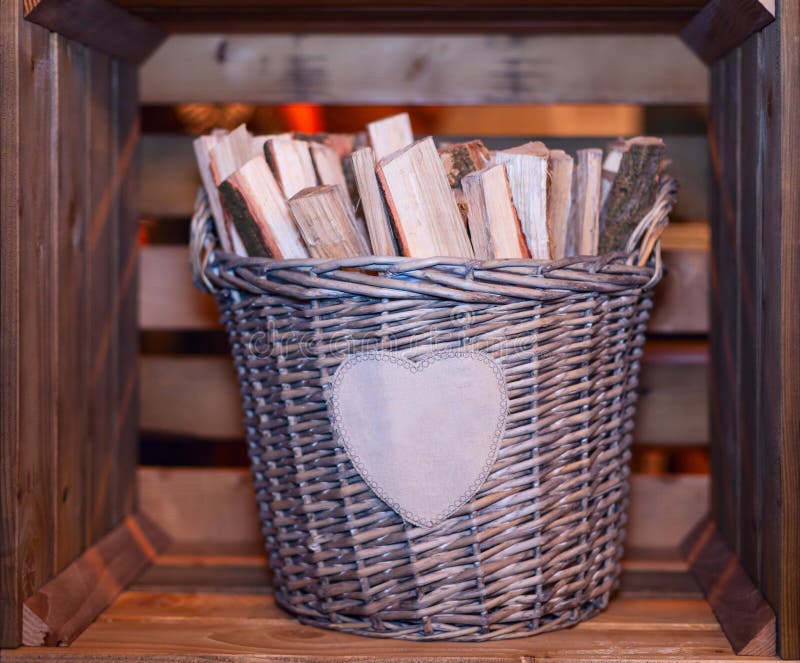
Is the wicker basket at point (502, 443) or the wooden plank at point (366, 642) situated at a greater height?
the wicker basket at point (502, 443)

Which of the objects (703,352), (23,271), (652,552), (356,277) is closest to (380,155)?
(356,277)

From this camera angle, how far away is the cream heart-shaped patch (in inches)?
32.1

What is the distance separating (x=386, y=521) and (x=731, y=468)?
1.53ft

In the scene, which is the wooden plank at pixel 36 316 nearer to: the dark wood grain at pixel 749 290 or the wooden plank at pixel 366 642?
the wooden plank at pixel 366 642

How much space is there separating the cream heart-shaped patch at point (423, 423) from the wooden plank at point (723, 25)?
45 centimetres

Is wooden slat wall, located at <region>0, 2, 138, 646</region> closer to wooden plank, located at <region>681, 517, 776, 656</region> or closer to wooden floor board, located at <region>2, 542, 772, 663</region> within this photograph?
wooden floor board, located at <region>2, 542, 772, 663</region>

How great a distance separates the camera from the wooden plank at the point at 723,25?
870 millimetres

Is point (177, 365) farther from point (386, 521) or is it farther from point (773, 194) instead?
point (773, 194)

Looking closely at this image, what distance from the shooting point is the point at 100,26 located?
1008 mm

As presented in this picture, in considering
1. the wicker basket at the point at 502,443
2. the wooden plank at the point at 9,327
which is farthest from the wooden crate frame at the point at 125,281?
the wicker basket at the point at 502,443

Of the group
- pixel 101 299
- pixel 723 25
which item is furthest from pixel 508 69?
pixel 101 299

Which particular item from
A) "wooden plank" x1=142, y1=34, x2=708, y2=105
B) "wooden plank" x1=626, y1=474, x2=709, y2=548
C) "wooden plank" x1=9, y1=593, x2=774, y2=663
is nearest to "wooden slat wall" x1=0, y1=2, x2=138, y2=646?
"wooden plank" x1=9, y1=593, x2=774, y2=663

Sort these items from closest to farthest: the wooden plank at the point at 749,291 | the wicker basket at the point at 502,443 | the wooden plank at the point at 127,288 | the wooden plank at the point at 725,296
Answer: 1. the wicker basket at the point at 502,443
2. the wooden plank at the point at 749,291
3. the wooden plank at the point at 725,296
4. the wooden plank at the point at 127,288

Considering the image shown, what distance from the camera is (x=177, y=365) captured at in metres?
1.25
